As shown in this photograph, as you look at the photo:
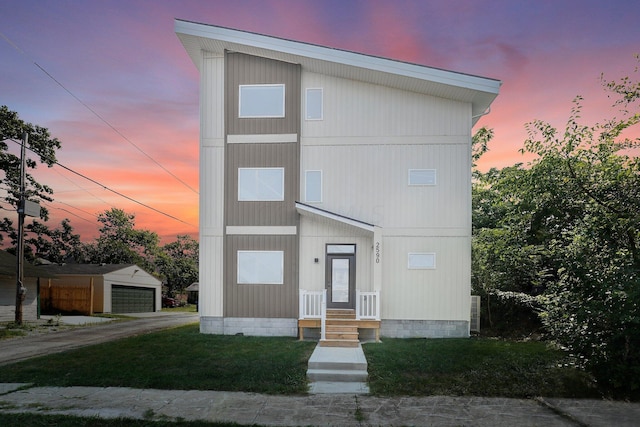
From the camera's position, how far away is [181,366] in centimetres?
909

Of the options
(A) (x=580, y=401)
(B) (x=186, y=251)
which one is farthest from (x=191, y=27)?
(B) (x=186, y=251)

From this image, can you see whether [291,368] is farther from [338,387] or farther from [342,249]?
[342,249]

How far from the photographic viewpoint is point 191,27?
523 inches

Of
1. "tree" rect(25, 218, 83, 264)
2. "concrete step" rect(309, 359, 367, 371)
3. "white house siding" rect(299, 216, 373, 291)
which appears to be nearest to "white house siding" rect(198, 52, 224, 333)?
"white house siding" rect(299, 216, 373, 291)

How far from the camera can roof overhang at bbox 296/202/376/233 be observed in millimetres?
12711

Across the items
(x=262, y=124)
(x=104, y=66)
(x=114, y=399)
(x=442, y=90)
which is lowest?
(x=114, y=399)

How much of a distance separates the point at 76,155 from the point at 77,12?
863 centimetres

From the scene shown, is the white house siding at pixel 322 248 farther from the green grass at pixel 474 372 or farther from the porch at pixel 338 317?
the green grass at pixel 474 372

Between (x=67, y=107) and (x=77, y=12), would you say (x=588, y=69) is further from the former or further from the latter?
(x=67, y=107)

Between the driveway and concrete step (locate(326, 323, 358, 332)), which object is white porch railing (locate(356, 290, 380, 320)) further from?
the driveway

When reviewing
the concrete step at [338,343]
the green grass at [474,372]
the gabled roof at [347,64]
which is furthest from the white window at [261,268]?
the gabled roof at [347,64]

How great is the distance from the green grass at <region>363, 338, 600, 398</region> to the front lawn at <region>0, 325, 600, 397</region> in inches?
0.7

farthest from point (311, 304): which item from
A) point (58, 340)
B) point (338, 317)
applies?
point (58, 340)

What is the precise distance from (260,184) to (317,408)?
8162 millimetres
